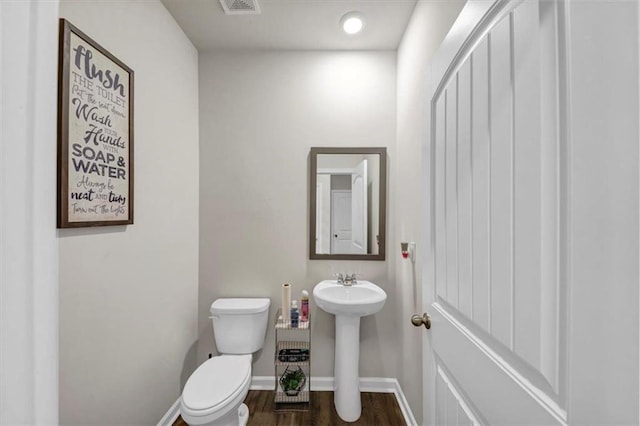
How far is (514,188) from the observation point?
1.90ft

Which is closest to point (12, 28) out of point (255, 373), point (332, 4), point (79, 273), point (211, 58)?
point (79, 273)

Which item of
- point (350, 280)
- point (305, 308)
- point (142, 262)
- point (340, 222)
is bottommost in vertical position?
point (305, 308)

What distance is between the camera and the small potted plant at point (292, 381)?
1983 mm

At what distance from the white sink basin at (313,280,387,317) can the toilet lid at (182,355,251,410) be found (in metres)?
0.57

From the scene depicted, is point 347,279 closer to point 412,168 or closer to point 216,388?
point 412,168

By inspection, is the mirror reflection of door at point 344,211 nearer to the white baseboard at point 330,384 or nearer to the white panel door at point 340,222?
the white panel door at point 340,222

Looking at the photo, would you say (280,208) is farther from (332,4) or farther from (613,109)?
(613,109)

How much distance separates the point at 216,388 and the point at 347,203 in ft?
4.59

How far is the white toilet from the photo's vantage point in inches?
53.6

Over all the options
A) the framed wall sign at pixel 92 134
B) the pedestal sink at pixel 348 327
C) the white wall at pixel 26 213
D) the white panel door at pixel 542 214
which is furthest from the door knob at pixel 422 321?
the framed wall sign at pixel 92 134

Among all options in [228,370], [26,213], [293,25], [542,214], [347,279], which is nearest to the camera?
[26,213]

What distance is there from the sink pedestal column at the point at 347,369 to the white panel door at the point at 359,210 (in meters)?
0.57

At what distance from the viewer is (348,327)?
190 centimetres

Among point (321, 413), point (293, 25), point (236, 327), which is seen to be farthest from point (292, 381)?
point (293, 25)
